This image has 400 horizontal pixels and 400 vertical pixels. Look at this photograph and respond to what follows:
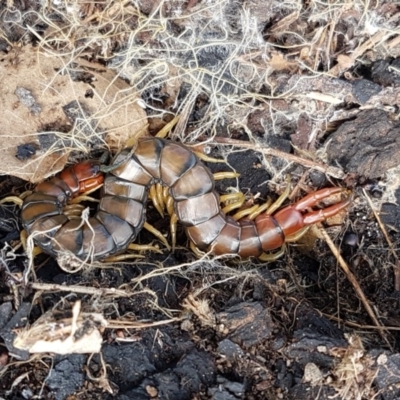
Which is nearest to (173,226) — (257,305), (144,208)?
(144,208)

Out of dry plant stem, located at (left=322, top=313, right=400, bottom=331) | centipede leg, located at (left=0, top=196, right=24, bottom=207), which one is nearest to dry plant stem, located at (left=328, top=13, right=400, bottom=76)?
dry plant stem, located at (left=322, top=313, right=400, bottom=331)

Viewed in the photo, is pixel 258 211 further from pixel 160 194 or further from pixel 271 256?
pixel 160 194

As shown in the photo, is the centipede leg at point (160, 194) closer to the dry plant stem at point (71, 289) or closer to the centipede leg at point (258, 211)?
the centipede leg at point (258, 211)

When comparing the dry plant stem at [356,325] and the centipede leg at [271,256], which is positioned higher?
the dry plant stem at [356,325]

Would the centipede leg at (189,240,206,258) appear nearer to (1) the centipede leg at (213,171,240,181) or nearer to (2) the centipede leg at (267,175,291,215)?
(1) the centipede leg at (213,171,240,181)

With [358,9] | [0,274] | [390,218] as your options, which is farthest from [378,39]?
[0,274]

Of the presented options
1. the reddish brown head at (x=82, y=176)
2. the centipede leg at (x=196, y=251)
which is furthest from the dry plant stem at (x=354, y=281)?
the reddish brown head at (x=82, y=176)

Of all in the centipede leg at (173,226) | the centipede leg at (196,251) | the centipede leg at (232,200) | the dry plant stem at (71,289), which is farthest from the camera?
the centipede leg at (232,200)
